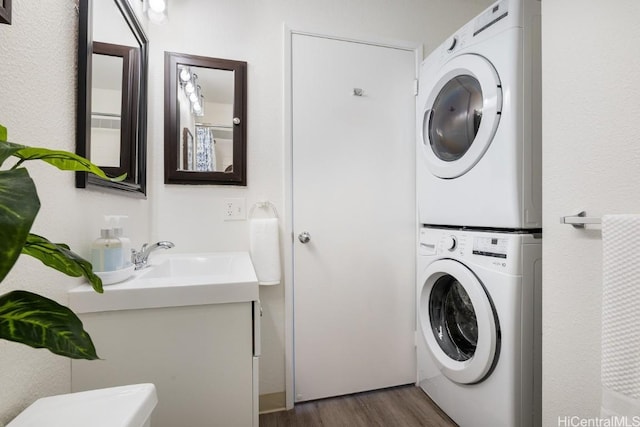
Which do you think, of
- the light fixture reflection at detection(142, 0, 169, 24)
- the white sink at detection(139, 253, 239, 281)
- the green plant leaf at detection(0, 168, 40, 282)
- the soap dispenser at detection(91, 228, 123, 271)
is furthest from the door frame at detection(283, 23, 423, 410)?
the green plant leaf at detection(0, 168, 40, 282)

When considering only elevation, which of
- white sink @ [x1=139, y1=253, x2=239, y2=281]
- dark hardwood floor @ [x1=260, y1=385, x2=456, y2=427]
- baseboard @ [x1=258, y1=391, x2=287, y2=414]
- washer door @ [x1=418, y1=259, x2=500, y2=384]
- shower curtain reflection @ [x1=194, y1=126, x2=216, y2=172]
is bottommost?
dark hardwood floor @ [x1=260, y1=385, x2=456, y2=427]

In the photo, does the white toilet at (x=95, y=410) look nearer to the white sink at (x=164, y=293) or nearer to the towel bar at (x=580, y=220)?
the white sink at (x=164, y=293)

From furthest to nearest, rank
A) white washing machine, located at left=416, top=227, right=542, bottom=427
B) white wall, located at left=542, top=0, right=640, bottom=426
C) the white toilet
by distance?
white washing machine, located at left=416, top=227, right=542, bottom=427, white wall, located at left=542, top=0, right=640, bottom=426, the white toilet

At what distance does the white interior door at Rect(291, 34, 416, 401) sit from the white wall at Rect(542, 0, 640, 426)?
840mm

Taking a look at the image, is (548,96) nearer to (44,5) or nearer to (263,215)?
(263,215)

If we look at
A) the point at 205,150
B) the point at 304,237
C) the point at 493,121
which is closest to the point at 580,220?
the point at 493,121

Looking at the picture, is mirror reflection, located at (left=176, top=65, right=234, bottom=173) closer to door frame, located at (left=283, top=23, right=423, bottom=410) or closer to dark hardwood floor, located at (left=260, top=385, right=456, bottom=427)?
door frame, located at (left=283, top=23, right=423, bottom=410)

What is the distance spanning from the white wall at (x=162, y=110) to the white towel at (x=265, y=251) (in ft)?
0.35

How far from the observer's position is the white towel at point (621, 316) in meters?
0.69

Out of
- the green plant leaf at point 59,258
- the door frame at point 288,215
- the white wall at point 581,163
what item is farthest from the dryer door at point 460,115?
the green plant leaf at point 59,258

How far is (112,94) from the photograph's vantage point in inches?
43.3

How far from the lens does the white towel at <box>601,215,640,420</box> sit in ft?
2.27

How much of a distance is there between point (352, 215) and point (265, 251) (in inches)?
21.5

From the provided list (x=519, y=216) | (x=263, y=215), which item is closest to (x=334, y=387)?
(x=263, y=215)
